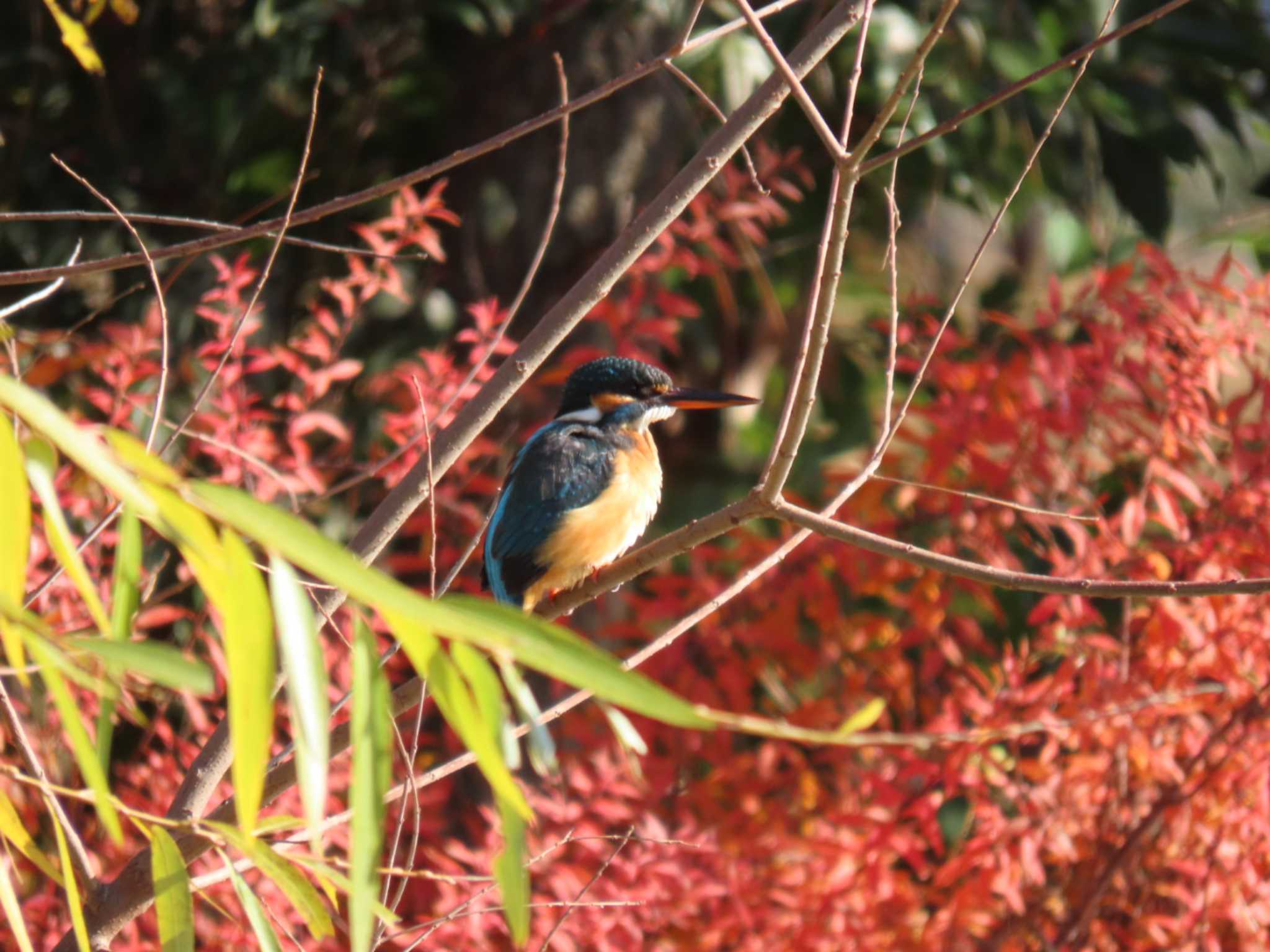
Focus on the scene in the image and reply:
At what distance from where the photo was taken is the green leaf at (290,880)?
110cm

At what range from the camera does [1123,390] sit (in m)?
2.91

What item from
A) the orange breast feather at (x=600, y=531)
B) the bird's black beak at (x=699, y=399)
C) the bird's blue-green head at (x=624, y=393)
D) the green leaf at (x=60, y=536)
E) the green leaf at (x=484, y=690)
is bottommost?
the orange breast feather at (x=600, y=531)

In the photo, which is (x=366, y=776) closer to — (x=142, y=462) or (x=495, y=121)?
(x=142, y=462)

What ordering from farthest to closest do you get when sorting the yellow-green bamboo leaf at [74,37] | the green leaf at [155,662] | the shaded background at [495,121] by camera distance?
the shaded background at [495,121] → the yellow-green bamboo leaf at [74,37] → the green leaf at [155,662]

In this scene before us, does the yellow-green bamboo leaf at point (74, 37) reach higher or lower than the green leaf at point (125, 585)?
higher

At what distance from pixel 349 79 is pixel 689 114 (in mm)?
995

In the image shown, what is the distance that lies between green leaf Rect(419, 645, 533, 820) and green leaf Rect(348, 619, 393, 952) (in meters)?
0.04

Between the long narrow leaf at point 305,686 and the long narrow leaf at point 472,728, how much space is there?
0.08 meters

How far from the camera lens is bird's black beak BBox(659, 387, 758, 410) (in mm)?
2525

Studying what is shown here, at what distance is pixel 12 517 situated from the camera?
2.81 feet

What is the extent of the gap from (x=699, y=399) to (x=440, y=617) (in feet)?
6.30

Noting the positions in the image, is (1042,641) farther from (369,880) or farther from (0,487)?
(0,487)

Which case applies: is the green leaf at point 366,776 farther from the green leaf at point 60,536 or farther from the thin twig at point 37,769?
the thin twig at point 37,769

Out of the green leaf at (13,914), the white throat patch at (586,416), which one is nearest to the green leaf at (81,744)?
the green leaf at (13,914)
